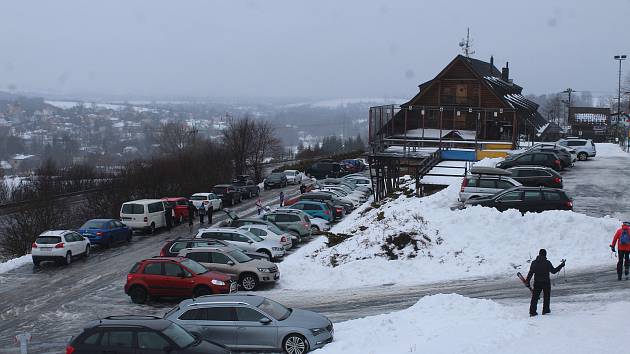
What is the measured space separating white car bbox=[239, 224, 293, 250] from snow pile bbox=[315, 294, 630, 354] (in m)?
11.4

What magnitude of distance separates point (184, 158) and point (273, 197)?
28.7ft

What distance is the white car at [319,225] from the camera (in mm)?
32494

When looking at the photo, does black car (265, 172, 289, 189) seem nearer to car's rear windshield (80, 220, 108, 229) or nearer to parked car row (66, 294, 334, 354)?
car's rear windshield (80, 220, 108, 229)

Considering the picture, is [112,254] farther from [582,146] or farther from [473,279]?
[582,146]

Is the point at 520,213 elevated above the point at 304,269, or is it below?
above

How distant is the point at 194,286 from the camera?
1880 cm

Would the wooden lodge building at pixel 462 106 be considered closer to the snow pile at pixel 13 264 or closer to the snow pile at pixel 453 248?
the snow pile at pixel 453 248

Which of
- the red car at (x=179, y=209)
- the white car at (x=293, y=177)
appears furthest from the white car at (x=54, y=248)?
the white car at (x=293, y=177)

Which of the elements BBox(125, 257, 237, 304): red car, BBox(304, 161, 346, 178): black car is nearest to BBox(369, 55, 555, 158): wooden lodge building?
BBox(304, 161, 346, 178): black car

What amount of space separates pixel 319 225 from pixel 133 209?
32.2 ft

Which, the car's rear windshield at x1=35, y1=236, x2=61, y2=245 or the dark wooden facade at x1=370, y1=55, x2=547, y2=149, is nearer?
the car's rear windshield at x1=35, y1=236, x2=61, y2=245

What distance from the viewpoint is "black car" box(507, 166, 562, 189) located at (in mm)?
27750

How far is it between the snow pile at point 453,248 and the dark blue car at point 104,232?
1034 centimetres

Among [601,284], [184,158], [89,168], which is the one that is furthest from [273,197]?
[601,284]
